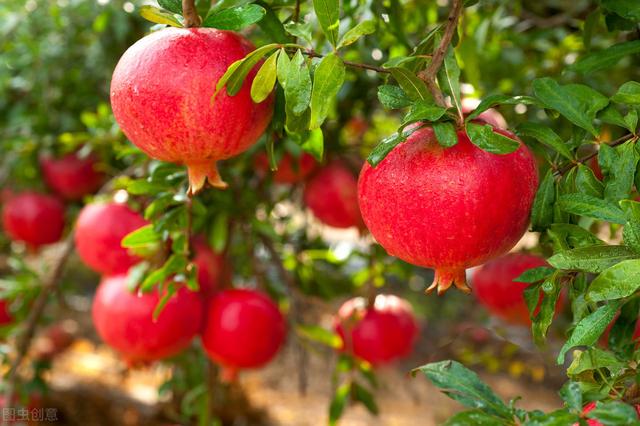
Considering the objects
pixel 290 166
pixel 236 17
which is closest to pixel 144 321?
pixel 290 166

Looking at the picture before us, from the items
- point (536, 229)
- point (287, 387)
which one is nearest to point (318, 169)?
point (536, 229)

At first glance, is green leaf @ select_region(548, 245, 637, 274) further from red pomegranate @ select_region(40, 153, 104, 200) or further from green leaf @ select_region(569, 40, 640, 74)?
red pomegranate @ select_region(40, 153, 104, 200)

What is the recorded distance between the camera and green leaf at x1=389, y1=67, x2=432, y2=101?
65 cm

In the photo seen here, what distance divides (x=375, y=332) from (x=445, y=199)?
1.00 meters

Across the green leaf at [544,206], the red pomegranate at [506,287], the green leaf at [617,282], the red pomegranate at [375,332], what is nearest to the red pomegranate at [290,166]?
the red pomegranate at [375,332]

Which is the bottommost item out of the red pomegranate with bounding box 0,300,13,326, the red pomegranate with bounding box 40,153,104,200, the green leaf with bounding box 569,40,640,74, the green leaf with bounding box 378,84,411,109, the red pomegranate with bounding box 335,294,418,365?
the red pomegranate with bounding box 0,300,13,326

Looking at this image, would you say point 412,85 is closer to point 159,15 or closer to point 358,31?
point 358,31

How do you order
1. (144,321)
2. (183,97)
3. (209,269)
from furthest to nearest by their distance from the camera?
(209,269)
(144,321)
(183,97)

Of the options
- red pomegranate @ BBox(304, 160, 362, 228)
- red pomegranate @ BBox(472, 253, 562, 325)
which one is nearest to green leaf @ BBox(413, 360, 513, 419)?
red pomegranate @ BBox(472, 253, 562, 325)

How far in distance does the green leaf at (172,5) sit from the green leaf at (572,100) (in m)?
0.38

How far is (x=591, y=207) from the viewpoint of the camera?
630 mm

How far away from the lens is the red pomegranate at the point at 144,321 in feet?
3.99

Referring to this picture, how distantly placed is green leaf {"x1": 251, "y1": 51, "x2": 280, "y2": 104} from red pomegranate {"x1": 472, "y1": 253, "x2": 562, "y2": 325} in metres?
0.90

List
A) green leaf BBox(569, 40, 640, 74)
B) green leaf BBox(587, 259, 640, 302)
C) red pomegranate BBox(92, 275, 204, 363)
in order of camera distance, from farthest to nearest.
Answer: red pomegranate BBox(92, 275, 204, 363), green leaf BBox(569, 40, 640, 74), green leaf BBox(587, 259, 640, 302)
